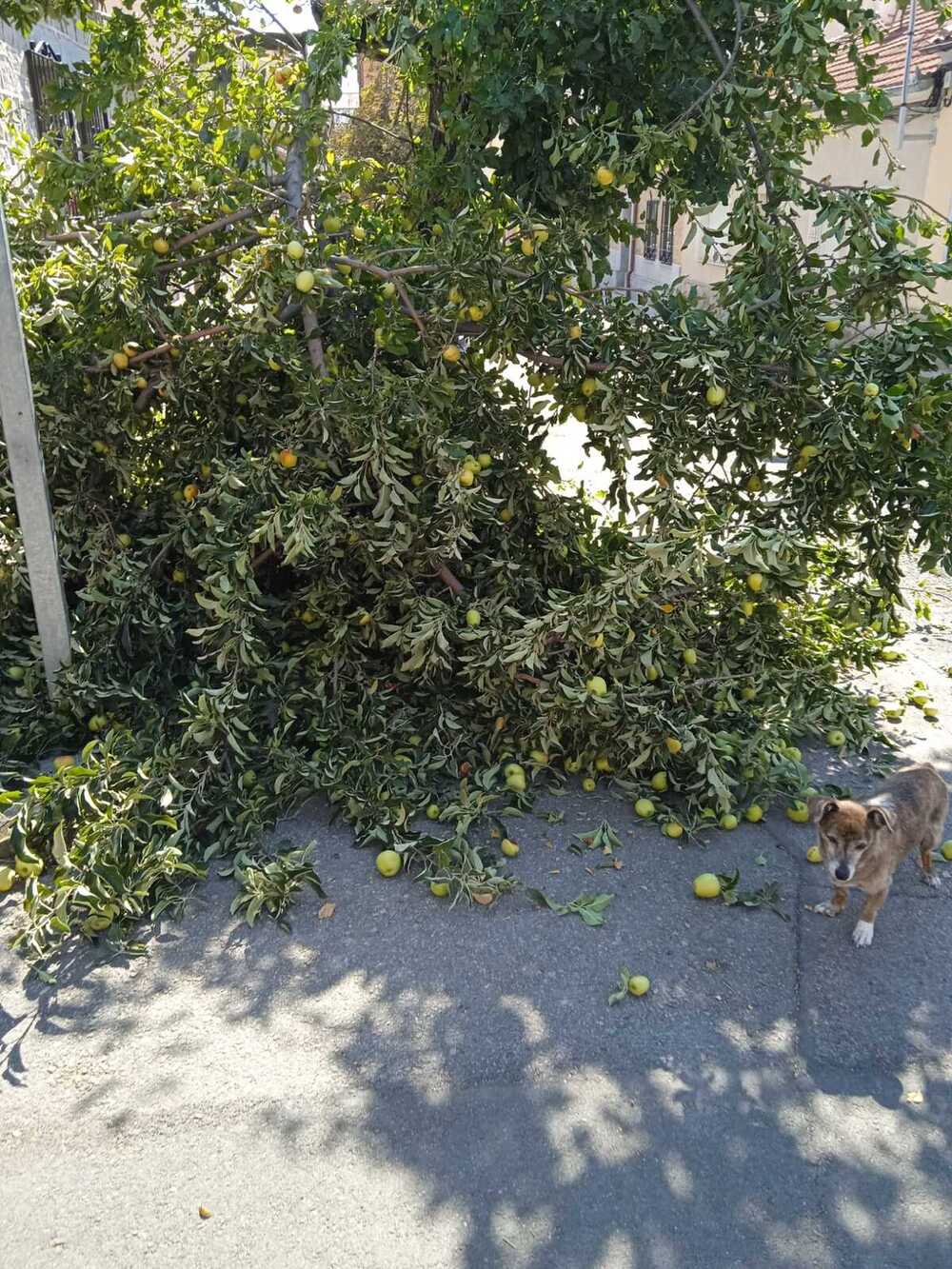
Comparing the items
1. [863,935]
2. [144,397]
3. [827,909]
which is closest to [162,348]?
[144,397]

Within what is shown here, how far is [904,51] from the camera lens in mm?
15984

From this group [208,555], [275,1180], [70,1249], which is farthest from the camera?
[208,555]

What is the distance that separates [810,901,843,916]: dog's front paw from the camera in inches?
161

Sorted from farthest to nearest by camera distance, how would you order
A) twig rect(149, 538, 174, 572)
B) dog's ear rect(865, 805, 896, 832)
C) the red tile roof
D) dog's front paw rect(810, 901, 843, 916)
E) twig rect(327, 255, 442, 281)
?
the red tile roof → twig rect(149, 538, 174, 572) → twig rect(327, 255, 442, 281) → dog's front paw rect(810, 901, 843, 916) → dog's ear rect(865, 805, 896, 832)

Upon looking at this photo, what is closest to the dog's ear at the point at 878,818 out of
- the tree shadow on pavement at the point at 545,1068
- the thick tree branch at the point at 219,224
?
the tree shadow on pavement at the point at 545,1068

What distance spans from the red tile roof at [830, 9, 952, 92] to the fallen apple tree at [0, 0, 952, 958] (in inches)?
437

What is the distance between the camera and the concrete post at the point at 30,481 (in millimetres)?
4430

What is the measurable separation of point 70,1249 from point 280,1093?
0.71 meters

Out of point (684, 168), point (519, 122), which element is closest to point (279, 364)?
point (519, 122)

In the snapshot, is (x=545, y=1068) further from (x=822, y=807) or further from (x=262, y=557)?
(x=262, y=557)

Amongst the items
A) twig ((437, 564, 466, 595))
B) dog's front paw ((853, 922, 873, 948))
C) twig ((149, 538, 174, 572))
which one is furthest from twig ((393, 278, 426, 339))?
dog's front paw ((853, 922, 873, 948))

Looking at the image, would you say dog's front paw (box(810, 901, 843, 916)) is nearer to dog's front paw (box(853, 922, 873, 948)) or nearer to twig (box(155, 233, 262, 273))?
dog's front paw (box(853, 922, 873, 948))

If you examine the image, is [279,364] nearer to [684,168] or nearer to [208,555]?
[208,555]

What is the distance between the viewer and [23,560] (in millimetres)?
5023
